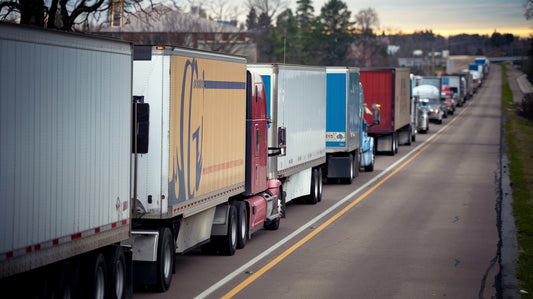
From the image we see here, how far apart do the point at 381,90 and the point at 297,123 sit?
17.8 metres

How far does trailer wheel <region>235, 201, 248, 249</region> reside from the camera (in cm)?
1630

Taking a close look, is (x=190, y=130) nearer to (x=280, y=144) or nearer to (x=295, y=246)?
(x=295, y=246)

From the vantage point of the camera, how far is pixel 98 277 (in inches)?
409

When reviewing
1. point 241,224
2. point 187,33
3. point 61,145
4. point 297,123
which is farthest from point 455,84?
point 61,145

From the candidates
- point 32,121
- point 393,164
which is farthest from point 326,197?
point 32,121

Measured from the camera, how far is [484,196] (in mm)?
26203

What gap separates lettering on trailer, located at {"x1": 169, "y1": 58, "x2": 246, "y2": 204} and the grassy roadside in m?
4.84

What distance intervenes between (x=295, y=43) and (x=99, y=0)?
342ft

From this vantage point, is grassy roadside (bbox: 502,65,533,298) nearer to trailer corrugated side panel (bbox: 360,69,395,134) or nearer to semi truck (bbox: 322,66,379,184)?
semi truck (bbox: 322,66,379,184)

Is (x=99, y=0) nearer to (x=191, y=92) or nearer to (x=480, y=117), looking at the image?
(x=191, y=92)

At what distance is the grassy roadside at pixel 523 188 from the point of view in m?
15.2

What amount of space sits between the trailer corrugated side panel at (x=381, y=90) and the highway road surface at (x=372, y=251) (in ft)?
27.9

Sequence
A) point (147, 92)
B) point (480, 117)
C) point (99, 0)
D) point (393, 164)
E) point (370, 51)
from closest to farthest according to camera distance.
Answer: point (147, 92) < point (99, 0) < point (393, 164) < point (480, 117) < point (370, 51)

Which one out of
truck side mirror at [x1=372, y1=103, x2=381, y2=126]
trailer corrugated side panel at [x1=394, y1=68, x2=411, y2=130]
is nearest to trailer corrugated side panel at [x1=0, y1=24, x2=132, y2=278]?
truck side mirror at [x1=372, y1=103, x2=381, y2=126]
